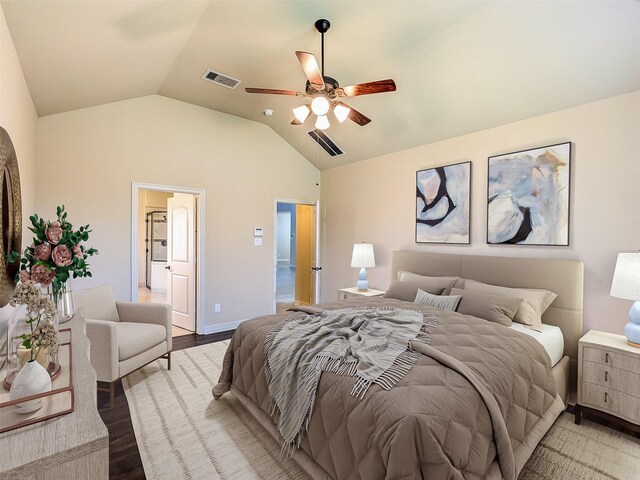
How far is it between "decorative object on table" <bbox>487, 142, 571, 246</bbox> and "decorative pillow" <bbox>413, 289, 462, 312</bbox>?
2.96 ft

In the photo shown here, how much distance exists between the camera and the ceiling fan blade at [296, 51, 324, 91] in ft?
7.29

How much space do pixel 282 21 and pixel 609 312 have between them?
3714 millimetres

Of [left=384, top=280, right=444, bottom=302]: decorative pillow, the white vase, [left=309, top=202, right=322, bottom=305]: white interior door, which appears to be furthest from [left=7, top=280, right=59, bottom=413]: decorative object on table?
[left=309, top=202, right=322, bottom=305]: white interior door

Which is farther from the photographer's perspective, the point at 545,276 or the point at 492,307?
the point at 545,276

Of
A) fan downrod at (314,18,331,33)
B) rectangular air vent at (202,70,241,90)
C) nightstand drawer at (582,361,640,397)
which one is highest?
rectangular air vent at (202,70,241,90)

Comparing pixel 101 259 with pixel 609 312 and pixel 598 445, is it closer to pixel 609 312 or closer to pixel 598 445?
pixel 598 445

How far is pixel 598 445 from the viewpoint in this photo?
2.22 meters

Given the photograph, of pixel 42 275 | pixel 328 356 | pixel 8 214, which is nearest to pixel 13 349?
pixel 42 275

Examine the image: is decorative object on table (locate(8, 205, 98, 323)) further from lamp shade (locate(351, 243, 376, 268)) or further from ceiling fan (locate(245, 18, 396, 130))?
lamp shade (locate(351, 243, 376, 268))

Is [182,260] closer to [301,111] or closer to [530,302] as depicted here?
[301,111]

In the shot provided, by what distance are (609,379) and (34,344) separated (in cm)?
346

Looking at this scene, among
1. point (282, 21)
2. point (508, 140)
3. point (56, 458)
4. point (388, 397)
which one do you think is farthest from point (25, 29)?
point (508, 140)

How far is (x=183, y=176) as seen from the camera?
171 inches

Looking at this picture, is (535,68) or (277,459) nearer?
(277,459)
